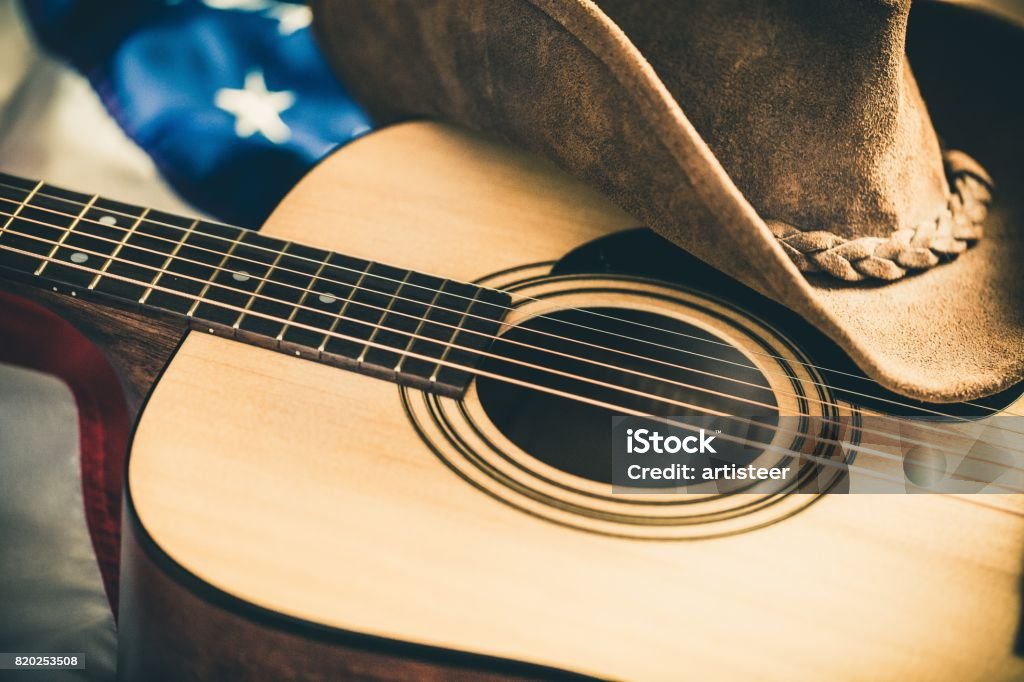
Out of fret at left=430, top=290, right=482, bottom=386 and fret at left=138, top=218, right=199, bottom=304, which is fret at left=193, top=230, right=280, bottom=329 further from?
fret at left=430, top=290, right=482, bottom=386

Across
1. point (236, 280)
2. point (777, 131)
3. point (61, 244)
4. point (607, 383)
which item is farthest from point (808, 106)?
point (61, 244)

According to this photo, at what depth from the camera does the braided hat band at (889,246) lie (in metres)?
0.63

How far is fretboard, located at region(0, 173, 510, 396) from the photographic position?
608mm

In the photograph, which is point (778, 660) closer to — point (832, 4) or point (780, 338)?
point (780, 338)

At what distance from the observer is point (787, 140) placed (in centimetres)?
64

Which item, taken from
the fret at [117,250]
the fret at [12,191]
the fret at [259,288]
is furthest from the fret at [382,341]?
the fret at [12,191]

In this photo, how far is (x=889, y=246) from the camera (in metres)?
0.63

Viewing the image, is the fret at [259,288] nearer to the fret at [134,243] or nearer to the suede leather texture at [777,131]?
the fret at [134,243]

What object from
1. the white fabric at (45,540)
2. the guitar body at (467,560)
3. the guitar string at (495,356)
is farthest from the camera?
the white fabric at (45,540)

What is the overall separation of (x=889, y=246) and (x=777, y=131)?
0.13 m

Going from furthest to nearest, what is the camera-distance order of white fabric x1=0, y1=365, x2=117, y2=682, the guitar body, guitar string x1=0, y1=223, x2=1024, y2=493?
white fabric x1=0, y1=365, x2=117, y2=682, guitar string x1=0, y1=223, x2=1024, y2=493, the guitar body

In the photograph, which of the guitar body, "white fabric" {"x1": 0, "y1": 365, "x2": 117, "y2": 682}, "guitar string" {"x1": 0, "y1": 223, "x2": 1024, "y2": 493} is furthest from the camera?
"white fabric" {"x1": 0, "y1": 365, "x2": 117, "y2": 682}

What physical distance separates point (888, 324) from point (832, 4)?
0.81ft

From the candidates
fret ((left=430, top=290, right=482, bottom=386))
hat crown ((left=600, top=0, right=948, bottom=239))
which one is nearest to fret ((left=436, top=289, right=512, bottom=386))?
fret ((left=430, top=290, right=482, bottom=386))
